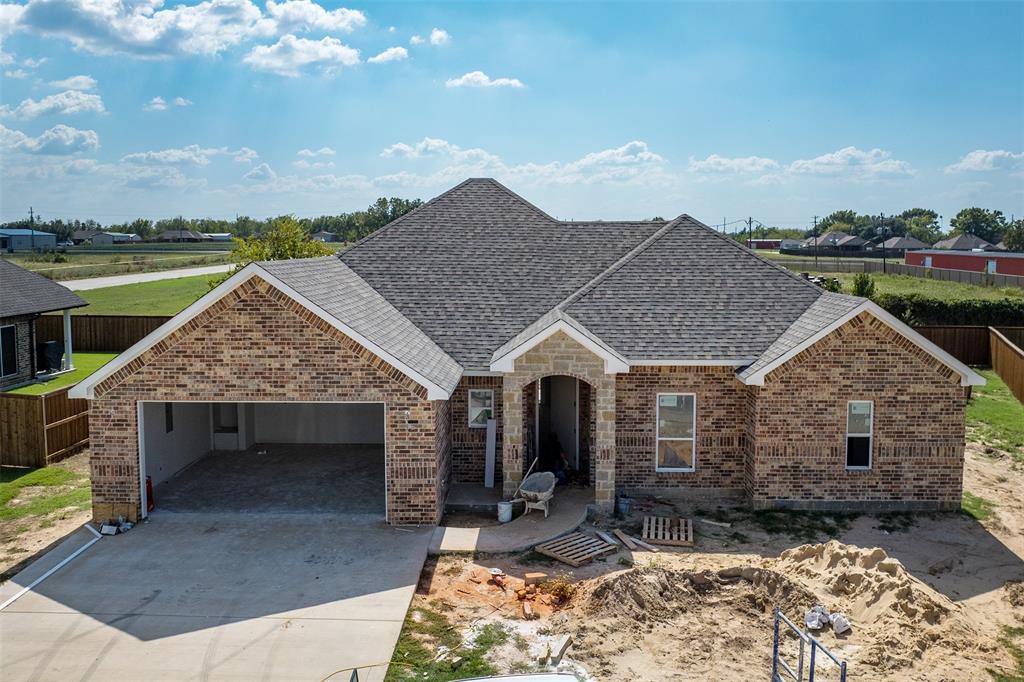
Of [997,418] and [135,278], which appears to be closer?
[997,418]

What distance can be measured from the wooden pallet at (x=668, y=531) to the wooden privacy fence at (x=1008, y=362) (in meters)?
18.7

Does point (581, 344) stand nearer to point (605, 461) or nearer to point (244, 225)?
point (605, 461)

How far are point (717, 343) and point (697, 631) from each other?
7.79 meters

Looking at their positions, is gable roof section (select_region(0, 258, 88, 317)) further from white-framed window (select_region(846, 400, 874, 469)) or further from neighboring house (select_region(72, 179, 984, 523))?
white-framed window (select_region(846, 400, 874, 469))

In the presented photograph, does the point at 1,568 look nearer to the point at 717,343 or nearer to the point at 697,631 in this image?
the point at 697,631

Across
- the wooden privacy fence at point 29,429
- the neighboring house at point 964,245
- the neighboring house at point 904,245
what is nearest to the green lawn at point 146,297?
the wooden privacy fence at point 29,429

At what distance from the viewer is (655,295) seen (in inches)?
778

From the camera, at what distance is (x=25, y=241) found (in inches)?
5015

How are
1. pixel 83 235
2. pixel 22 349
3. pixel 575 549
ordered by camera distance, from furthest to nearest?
pixel 83 235 → pixel 22 349 → pixel 575 549

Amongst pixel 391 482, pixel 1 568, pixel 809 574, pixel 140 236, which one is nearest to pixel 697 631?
pixel 809 574

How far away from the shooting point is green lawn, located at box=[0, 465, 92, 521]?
17094 millimetres

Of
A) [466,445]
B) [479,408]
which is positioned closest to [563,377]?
[479,408]

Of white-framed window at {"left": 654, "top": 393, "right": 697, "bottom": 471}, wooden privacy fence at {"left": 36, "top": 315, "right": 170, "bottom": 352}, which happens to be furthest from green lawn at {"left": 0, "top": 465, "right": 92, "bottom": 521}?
wooden privacy fence at {"left": 36, "top": 315, "right": 170, "bottom": 352}

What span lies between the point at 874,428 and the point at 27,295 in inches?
1066
